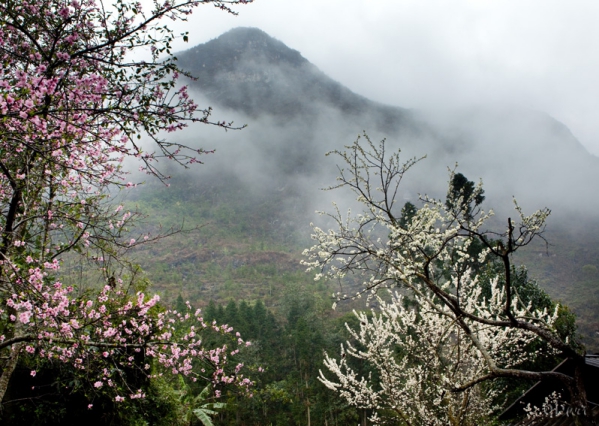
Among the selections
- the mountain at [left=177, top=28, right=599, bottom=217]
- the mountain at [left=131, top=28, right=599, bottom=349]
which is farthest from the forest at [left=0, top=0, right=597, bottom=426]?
the mountain at [left=177, top=28, right=599, bottom=217]

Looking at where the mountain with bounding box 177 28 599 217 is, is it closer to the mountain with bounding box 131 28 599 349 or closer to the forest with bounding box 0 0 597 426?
the mountain with bounding box 131 28 599 349

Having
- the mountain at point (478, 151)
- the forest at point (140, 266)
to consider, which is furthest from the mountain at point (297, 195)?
the forest at point (140, 266)

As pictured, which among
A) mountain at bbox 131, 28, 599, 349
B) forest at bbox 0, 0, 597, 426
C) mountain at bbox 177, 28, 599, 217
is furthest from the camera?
mountain at bbox 177, 28, 599, 217

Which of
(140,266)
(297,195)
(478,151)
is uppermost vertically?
(478,151)

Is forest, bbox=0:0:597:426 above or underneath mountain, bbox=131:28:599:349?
underneath

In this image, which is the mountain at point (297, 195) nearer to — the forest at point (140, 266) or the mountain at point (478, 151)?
the mountain at point (478, 151)

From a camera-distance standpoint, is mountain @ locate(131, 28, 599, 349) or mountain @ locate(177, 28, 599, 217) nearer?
mountain @ locate(131, 28, 599, 349)

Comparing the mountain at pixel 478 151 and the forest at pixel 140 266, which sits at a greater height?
the mountain at pixel 478 151

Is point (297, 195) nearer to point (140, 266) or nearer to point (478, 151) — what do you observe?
point (478, 151)

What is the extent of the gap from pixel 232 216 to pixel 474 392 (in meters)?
133

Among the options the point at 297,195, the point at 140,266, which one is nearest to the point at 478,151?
the point at 297,195

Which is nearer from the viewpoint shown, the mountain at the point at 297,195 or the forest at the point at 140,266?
the forest at the point at 140,266

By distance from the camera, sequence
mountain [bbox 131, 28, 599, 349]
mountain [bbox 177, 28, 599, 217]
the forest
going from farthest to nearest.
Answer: mountain [bbox 177, 28, 599, 217] → mountain [bbox 131, 28, 599, 349] → the forest

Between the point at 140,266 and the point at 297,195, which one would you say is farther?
the point at 297,195
